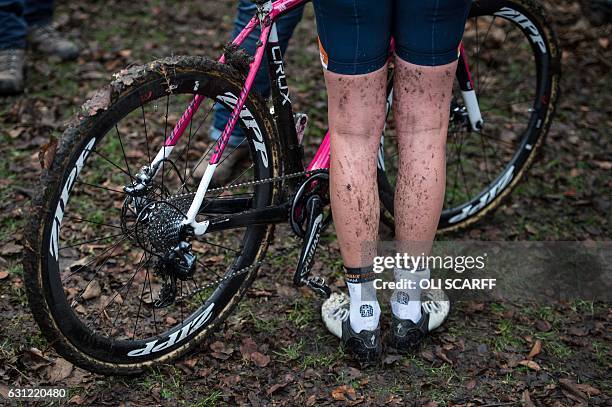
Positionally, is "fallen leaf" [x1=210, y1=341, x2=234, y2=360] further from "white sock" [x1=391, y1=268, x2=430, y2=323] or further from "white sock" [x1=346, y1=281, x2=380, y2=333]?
"white sock" [x1=391, y1=268, x2=430, y2=323]

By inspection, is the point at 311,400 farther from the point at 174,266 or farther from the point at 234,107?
the point at 234,107

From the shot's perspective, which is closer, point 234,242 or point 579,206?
point 234,242

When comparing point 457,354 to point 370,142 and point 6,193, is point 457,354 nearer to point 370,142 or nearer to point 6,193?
point 370,142

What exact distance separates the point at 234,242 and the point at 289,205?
778 millimetres

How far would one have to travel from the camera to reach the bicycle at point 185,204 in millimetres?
2412

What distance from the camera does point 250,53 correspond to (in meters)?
3.58

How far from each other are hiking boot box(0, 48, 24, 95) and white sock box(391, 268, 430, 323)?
9.83ft

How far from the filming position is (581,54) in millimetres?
5660

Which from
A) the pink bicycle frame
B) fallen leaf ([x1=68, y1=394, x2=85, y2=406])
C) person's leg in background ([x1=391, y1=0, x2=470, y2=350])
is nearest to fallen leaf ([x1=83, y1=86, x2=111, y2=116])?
the pink bicycle frame

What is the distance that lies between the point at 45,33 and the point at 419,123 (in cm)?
354

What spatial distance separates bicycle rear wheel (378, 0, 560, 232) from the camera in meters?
3.41

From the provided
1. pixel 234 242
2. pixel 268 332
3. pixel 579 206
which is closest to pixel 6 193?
pixel 234 242

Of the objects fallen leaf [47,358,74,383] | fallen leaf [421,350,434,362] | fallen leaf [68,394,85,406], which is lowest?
fallen leaf [421,350,434,362]

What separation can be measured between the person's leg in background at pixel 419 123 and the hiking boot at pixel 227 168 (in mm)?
1372
